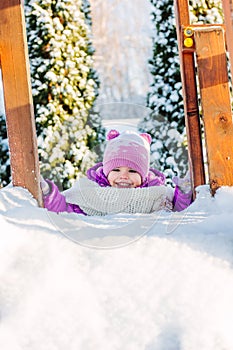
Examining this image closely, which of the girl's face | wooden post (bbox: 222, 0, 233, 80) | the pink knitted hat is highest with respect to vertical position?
wooden post (bbox: 222, 0, 233, 80)

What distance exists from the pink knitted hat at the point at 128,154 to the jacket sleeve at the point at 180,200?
0.33m

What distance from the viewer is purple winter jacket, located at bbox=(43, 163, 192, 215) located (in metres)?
2.85

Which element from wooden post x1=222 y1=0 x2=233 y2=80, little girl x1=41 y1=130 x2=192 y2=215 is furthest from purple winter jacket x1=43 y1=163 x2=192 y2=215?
wooden post x1=222 y1=0 x2=233 y2=80

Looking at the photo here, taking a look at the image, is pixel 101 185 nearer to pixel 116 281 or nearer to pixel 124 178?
pixel 124 178

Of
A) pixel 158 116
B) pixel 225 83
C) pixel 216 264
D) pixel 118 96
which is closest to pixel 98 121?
pixel 158 116

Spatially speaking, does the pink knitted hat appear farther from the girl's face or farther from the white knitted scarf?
the white knitted scarf

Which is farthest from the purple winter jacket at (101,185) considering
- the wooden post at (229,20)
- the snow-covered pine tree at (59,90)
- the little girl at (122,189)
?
the snow-covered pine tree at (59,90)

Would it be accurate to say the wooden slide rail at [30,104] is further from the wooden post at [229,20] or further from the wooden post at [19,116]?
the wooden post at [229,20]

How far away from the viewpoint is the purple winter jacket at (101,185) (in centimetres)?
285

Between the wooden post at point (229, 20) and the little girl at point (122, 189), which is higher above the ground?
the wooden post at point (229, 20)

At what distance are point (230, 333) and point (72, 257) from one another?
0.55 metres

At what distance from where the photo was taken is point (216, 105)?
2.20 meters

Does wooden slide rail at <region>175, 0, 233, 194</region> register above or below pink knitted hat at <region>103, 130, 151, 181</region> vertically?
above

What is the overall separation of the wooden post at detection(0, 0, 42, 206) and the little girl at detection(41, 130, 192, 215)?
471 millimetres
